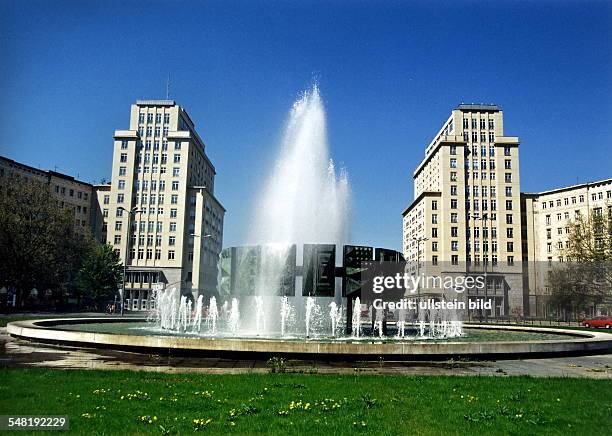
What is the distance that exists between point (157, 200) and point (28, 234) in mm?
39245

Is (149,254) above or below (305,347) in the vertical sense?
above

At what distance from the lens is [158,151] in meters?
91.6

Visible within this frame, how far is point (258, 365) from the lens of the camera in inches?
527

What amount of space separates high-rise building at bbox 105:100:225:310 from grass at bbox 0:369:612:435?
79615 mm

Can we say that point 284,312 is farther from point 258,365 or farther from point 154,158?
point 154,158

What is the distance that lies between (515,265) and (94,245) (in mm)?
68549

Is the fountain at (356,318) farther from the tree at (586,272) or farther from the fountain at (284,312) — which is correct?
the tree at (586,272)

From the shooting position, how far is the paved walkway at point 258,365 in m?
12.3

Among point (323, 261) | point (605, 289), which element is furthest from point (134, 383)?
point (605, 289)

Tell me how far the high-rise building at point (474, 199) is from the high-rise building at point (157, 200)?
4216 cm

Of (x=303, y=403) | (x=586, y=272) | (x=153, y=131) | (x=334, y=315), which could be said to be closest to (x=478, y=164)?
(x=586, y=272)

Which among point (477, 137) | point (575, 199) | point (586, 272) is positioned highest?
point (477, 137)

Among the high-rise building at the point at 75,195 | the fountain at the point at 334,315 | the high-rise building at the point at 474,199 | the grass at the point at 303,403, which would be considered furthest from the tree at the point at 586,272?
the high-rise building at the point at 75,195

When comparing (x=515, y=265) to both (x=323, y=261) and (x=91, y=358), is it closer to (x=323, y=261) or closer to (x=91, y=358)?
(x=323, y=261)
